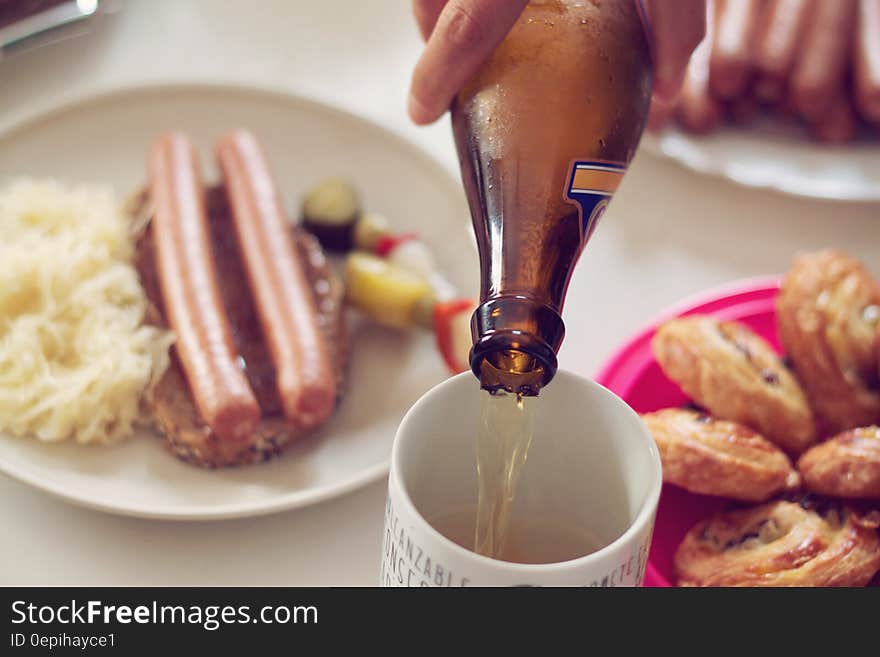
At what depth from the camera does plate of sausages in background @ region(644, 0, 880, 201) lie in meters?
1.54

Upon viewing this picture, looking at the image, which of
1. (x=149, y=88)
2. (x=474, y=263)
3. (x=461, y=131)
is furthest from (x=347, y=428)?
(x=149, y=88)

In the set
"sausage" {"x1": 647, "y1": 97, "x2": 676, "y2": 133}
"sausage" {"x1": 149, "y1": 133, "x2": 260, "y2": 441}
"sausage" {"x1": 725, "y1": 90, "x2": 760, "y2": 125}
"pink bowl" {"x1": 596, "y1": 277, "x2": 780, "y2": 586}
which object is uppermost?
"sausage" {"x1": 149, "y1": 133, "x2": 260, "y2": 441}

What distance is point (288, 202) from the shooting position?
156 cm

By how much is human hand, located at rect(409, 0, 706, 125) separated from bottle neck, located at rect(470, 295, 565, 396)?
0.34m

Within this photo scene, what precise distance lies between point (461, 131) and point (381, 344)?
1.52 ft

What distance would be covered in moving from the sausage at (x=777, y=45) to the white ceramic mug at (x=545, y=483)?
108 cm

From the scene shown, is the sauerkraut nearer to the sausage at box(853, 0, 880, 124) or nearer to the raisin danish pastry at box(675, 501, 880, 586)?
the raisin danish pastry at box(675, 501, 880, 586)

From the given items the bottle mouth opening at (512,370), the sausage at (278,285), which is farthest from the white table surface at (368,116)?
the bottle mouth opening at (512,370)

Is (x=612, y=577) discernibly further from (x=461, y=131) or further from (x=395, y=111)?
(x=395, y=111)

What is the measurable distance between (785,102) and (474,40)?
930 mm

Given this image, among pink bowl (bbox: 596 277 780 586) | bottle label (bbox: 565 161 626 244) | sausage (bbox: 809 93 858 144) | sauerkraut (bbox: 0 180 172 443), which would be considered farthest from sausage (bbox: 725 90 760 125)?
sauerkraut (bbox: 0 180 172 443)

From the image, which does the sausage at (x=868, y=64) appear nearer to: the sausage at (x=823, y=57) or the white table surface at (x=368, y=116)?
the sausage at (x=823, y=57)

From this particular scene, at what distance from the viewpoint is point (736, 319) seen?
1.28 m

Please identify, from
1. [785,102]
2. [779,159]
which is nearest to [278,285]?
[779,159]
